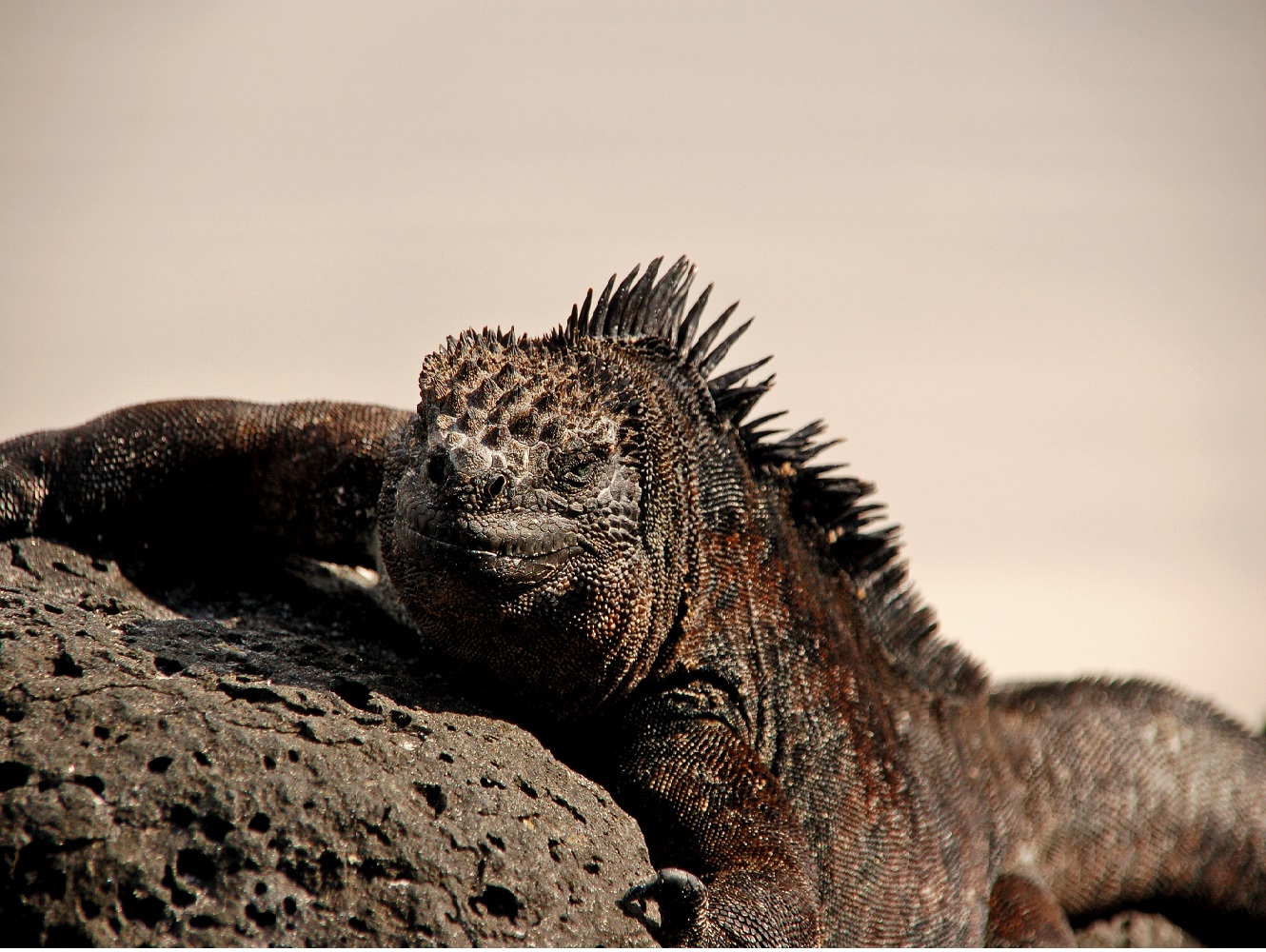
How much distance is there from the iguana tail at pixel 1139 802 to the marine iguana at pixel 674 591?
1.3 inches

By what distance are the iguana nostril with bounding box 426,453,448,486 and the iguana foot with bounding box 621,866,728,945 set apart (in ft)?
4.34

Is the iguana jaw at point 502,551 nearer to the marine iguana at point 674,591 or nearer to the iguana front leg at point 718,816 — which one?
the marine iguana at point 674,591

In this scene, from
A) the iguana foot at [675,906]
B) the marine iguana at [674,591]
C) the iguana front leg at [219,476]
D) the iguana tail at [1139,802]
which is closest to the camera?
the iguana foot at [675,906]

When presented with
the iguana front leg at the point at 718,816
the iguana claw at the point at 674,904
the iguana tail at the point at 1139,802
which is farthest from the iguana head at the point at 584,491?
the iguana tail at the point at 1139,802

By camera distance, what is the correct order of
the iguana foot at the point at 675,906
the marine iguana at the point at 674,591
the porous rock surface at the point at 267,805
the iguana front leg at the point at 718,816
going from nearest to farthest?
the porous rock surface at the point at 267,805 → the iguana foot at the point at 675,906 → the marine iguana at the point at 674,591 → the iguana front leg at the point at 718,816

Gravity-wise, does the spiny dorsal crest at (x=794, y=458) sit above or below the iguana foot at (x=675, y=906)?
above

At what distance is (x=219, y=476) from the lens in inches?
212

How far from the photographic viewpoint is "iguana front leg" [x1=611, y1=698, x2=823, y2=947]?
425 cm

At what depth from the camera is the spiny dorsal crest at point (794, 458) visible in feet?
16.3

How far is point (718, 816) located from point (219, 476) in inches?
96.5

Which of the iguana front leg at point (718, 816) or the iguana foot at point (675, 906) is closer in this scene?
the iguana foot at point (675, 906)

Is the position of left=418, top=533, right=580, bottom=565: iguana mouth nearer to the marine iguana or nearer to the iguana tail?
the marine iguana

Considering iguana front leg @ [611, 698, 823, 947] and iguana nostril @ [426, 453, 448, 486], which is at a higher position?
iguana nostril @ [426, 453, 448, 486]

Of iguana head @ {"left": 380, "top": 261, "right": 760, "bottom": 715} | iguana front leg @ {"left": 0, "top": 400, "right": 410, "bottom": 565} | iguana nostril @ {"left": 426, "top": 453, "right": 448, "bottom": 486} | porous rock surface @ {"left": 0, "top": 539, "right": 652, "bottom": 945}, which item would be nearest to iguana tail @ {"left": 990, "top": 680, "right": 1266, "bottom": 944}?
iguana head @ {"left": 380, "top": 261, "right": 760, "bottom": 715}
